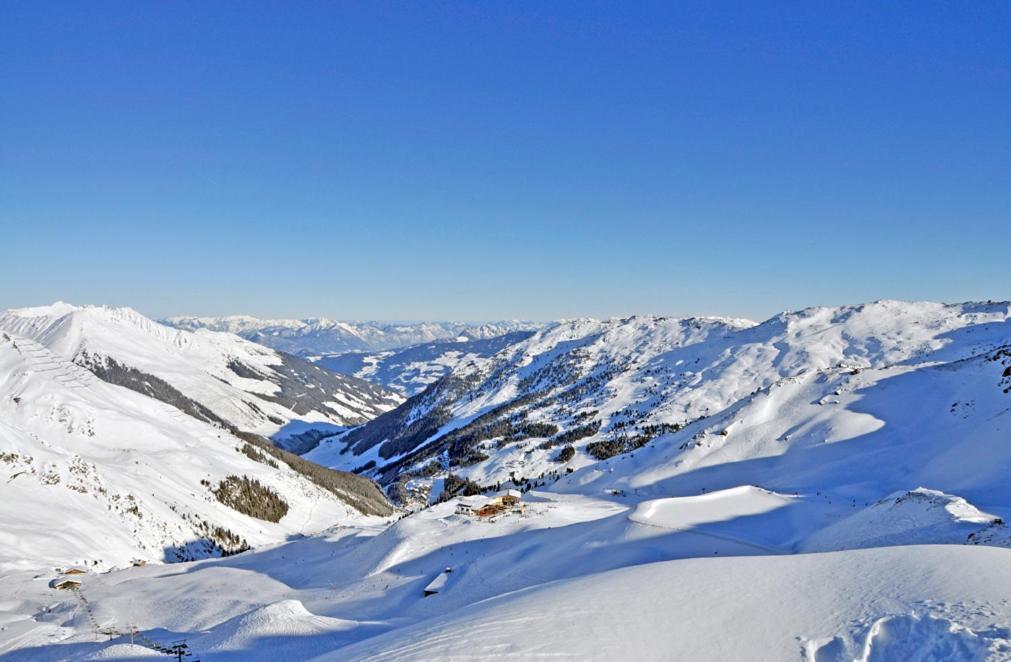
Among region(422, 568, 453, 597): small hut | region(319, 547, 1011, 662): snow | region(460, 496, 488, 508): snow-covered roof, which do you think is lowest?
region(460, 496, 488, 508): snow-covered roof

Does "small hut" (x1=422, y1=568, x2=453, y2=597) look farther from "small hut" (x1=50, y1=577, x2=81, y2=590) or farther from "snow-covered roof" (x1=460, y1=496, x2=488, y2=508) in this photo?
"small hut" (x1=50, y1=577, x2=81, y2=590)

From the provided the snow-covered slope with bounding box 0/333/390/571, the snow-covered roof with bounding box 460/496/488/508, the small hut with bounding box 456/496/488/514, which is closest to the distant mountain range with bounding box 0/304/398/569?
the snow-covered slope with bounding box 0/333/390/571

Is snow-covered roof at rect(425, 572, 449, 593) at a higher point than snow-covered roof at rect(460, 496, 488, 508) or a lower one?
higher

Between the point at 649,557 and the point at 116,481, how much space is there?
6360cm

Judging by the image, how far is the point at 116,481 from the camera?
→ 2462 inches

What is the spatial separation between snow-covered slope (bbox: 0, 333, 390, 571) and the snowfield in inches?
24.8

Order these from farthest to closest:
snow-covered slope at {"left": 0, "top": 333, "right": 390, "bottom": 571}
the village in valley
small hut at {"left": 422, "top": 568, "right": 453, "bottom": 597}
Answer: snow-covered slope at {"left": 0, "top": 333, "right": 390, "bottom": 571}
the village in valley
small hut at {"left": 422, "top": 568, "right": 453, "bottom": 597}

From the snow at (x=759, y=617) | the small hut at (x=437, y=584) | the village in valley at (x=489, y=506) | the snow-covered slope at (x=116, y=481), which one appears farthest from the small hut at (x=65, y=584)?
the snow at (x=759, y=617)

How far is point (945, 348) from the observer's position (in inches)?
6137

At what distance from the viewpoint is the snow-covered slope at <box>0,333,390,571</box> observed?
155 feet

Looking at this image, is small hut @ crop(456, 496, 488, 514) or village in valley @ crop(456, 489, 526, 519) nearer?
village in valley @ crop(456, 489, 526, 519)

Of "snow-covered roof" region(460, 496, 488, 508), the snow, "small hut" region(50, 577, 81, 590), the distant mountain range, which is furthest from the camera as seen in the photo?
"snow-covered roof" region(460, 496, 488, 508)

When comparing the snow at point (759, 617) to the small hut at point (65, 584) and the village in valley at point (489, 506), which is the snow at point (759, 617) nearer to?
the village in valley at point (489, 506)

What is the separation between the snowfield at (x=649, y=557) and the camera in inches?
396
